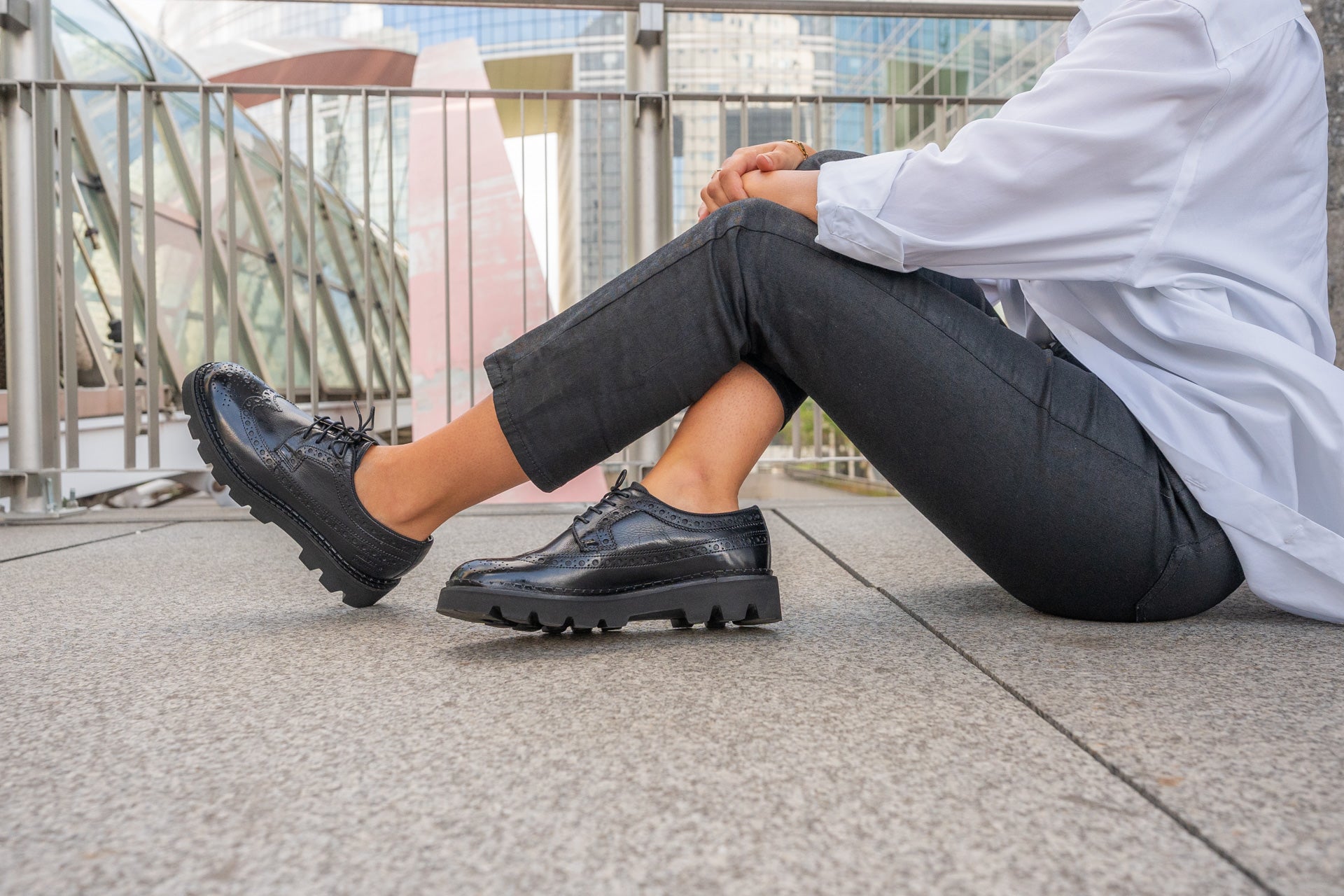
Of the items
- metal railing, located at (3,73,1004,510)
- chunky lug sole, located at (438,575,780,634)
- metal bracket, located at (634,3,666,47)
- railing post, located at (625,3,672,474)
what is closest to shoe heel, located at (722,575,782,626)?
chunky lug sole, located at (438,575,780,634)

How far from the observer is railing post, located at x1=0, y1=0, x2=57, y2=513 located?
8.91 feet

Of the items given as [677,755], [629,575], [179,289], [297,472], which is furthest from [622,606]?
[179,289]

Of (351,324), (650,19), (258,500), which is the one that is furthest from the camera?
(351,324)

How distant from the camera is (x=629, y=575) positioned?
114 cm

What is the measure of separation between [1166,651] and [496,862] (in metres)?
0.83

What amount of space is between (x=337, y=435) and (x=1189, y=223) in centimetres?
110

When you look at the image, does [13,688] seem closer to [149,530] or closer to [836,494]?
[149,530]

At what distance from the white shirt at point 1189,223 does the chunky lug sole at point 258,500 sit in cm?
78

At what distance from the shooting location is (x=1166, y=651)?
1089mm

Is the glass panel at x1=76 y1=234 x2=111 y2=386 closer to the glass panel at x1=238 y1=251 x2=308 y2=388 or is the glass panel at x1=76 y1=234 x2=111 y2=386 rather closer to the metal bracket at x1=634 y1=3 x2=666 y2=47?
the glass panel at x1=238 y1=251 x2=308 y2=388

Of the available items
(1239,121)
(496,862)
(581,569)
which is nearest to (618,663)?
(581,569)

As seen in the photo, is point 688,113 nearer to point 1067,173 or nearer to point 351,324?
point 1067,173

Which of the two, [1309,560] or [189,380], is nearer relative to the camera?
[1309,560]

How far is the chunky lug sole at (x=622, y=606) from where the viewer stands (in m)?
1.09
